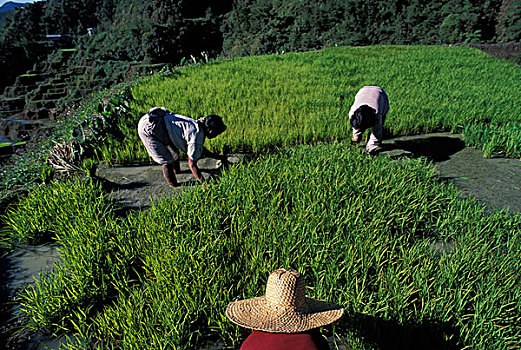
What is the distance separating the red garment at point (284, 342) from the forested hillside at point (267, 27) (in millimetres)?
15317

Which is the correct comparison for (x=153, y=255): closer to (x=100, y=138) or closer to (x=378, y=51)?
(x=100, y=138)

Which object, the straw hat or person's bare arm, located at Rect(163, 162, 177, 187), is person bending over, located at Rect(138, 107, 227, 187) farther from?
the straw hat

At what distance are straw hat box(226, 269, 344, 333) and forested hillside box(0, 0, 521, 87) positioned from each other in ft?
49.9

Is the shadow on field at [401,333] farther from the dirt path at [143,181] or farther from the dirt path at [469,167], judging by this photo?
the dirt path at [143,181]

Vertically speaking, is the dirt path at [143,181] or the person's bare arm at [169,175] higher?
the person's bare arm at [169,175]

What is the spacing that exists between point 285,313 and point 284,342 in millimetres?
90

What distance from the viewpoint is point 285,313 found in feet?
3.20

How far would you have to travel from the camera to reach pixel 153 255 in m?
2.03

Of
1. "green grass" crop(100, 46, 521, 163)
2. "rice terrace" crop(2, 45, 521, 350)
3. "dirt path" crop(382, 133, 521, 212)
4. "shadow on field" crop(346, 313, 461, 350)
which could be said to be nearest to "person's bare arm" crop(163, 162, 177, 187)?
"rice terrace" crop(2, 45, 521, 350)

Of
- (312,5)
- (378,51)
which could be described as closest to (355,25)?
(312,5)

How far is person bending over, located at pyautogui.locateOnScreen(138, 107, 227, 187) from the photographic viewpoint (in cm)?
283

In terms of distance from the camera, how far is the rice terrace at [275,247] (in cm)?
158

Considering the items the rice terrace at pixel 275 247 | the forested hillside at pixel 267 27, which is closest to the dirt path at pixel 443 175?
the rice terrace at pixel 275 247

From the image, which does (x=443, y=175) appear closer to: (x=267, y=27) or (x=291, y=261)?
(x=291, y=261)
